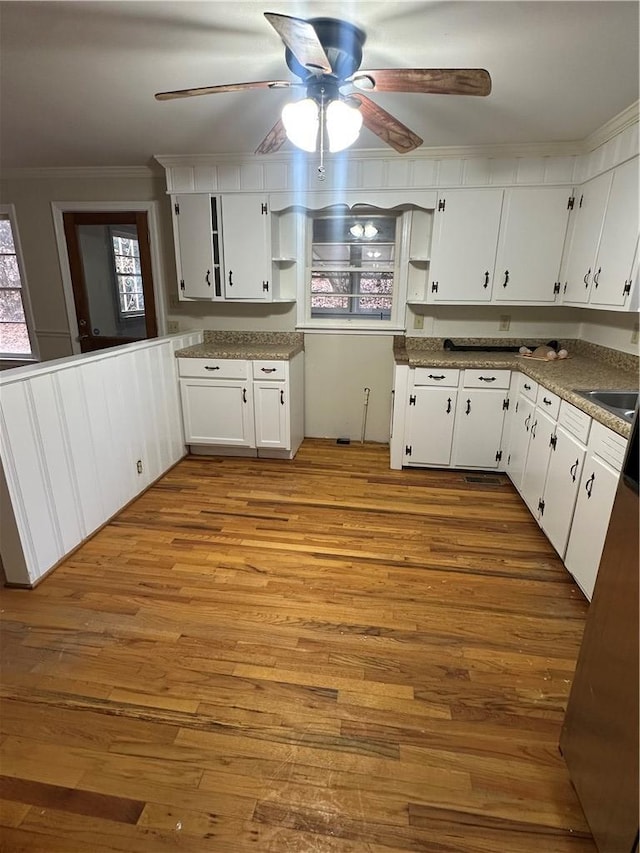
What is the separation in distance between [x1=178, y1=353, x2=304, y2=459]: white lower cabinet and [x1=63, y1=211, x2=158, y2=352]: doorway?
43.5 inches

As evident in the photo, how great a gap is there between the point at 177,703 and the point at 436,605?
1191 millimetres

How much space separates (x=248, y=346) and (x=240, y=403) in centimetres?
62

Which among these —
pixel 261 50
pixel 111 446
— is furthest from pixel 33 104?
pixel 111 446

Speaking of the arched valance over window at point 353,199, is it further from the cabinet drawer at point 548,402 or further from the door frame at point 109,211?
the cabinet drawer at point 548,402

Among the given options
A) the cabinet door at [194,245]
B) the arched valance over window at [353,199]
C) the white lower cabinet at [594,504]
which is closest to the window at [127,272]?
the cabinet door at [194,245]

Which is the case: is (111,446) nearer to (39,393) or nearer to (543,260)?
(39,393)

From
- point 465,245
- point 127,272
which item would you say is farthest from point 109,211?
point 465,245

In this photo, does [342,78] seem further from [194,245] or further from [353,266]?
[194,245]

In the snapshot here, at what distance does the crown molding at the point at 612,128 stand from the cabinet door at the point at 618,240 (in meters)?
0.22

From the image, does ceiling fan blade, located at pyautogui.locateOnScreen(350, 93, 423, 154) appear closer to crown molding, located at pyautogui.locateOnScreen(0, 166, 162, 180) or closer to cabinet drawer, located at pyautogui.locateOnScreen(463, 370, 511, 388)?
cabinet drawer, located at pyautogui.locateOnScreen(463, 370, 511, 388)

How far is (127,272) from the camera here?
4.16 metres

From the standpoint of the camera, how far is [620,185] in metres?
2.56

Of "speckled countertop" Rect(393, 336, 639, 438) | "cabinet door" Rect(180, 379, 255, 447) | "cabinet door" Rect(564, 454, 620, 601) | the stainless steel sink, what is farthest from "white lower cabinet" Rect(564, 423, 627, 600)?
"cabinet door" Rect(180, 379, 255, 447)

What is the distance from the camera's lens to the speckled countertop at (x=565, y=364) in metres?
2.23
